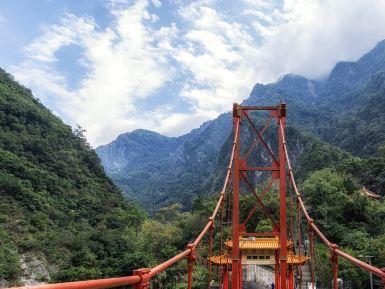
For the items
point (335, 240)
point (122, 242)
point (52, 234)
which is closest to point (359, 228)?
point (335, 240)

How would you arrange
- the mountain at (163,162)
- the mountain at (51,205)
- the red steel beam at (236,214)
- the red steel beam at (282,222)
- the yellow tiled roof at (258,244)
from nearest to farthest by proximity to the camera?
the red steel beam at (282,222)
the red steel beam at (236,214)
the yellow tiled roof at (258,244)
the mountain at (51,205)
the mountain at (163,162)

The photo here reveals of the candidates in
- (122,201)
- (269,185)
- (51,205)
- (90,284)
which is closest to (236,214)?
(269,185)

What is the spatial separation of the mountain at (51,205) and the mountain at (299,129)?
26877 millimetres

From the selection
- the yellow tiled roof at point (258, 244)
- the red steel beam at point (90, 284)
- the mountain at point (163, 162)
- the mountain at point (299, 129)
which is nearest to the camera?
the red steel beam at point (90, 284)

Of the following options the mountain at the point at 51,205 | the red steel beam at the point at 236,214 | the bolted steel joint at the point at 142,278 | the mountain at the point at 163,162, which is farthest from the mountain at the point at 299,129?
the bolted steel joint at the point at 142,278

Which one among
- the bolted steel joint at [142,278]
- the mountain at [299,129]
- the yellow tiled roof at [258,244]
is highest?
the mountain at [299,129]

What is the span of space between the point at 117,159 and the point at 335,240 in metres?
173

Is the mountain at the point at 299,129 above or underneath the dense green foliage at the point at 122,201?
above

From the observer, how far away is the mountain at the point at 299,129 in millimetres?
65062

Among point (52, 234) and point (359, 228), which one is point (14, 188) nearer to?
point (52, 234)

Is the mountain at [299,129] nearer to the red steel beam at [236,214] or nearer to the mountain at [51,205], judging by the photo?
the mountain at [51,205]

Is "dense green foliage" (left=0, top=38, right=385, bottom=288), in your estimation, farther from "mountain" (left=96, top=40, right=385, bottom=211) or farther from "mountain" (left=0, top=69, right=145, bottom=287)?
"mountain" (left=96, top=40, right=385, bottom=211)

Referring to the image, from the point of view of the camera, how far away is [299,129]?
72625 millimetres

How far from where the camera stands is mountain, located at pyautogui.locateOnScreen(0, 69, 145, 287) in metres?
32.4
